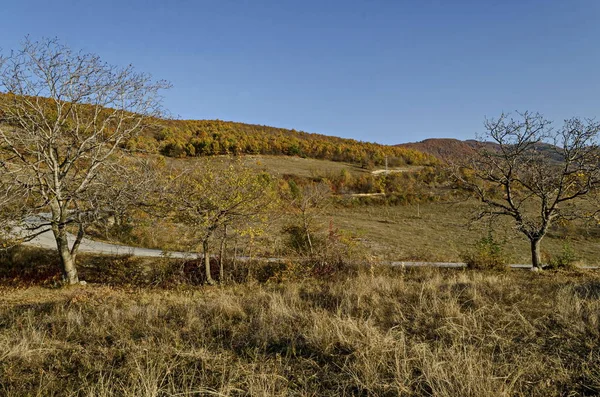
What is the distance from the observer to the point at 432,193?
219 feet

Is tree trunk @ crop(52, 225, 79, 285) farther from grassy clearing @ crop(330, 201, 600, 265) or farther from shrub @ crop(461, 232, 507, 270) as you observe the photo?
shrub @ crop(461, 232, 507, 270)

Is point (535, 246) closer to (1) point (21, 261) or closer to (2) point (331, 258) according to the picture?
(2) point (331, 258)

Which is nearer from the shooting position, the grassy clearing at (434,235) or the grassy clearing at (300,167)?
the grassy clearing at (434,235)

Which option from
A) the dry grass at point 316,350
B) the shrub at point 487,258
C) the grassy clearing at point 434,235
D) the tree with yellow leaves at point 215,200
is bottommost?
the grassy clearing at point 434,235

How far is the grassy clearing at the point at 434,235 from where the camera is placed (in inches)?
1032

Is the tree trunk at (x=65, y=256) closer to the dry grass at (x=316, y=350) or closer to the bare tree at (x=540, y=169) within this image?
the dry grass at (x=316, y=350)

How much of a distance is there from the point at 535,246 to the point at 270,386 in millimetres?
Result: 14460

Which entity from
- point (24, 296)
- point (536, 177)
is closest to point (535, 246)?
point (536, 177)

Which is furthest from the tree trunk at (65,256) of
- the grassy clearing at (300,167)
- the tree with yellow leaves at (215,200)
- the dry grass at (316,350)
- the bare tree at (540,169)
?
the grassy clearing at (300,167)

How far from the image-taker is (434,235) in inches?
1490

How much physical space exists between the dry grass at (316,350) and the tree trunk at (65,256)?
6.96 metres

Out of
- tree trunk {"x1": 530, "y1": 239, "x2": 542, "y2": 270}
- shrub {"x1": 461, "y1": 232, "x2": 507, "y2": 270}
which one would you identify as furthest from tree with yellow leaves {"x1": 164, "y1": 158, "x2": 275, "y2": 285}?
tree trunk {"x1": 530, "y1": 239, "x2": 542, "y2": 270}

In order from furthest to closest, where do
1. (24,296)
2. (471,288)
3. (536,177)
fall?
(536,177)
(24,296)
(471,288)

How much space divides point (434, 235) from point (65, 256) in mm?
35029
